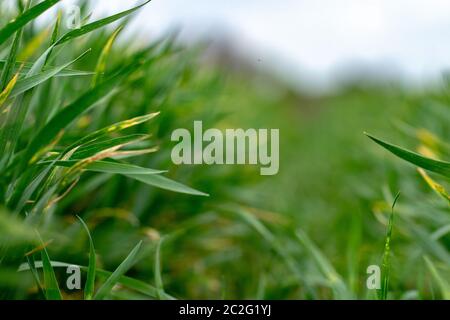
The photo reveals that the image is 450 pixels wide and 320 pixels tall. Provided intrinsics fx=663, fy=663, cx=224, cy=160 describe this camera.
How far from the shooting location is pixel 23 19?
2.96 feet

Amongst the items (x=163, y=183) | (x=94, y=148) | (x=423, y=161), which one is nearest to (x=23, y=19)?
(x=94, y=148)

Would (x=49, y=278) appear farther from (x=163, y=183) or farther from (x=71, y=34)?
(x=71, y=34)

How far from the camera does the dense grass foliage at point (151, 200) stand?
37.0 inches

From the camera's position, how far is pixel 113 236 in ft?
4.95

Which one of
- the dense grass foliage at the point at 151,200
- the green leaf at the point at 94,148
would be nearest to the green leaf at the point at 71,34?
the dense grass foliage at the point at 151,200

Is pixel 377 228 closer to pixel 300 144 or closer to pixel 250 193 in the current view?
pixel 250 193

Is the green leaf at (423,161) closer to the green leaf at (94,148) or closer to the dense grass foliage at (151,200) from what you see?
the dense grass foliage at (151,200)

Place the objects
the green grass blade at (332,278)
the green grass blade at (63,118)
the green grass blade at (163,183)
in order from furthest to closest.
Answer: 1. the green grass blade at (332,278)
2. the green grass blade at (163,183)
3. the green grass blade at (63,118)

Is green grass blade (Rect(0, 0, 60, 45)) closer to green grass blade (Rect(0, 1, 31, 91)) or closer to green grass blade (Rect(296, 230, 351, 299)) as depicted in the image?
green grass blade (Rect(0, 1, 31, 91))

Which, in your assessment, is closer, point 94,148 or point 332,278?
point 94,148

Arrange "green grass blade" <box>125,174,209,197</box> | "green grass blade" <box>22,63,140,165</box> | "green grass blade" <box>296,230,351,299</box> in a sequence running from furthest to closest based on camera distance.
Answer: "green grass blade" <box>296,230,351,299</box> < "green grass blade" <box>125,174,209,197</box> < "green grass blade" <box>22,63,140,165</box>

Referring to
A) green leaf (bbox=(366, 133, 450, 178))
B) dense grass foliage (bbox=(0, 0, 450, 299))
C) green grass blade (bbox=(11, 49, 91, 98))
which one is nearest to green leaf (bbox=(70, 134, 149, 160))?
dense grass foliage (bbox=(0, 0, 450, 299))

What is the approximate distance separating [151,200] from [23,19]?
784mm

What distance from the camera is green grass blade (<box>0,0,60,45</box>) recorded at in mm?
900
